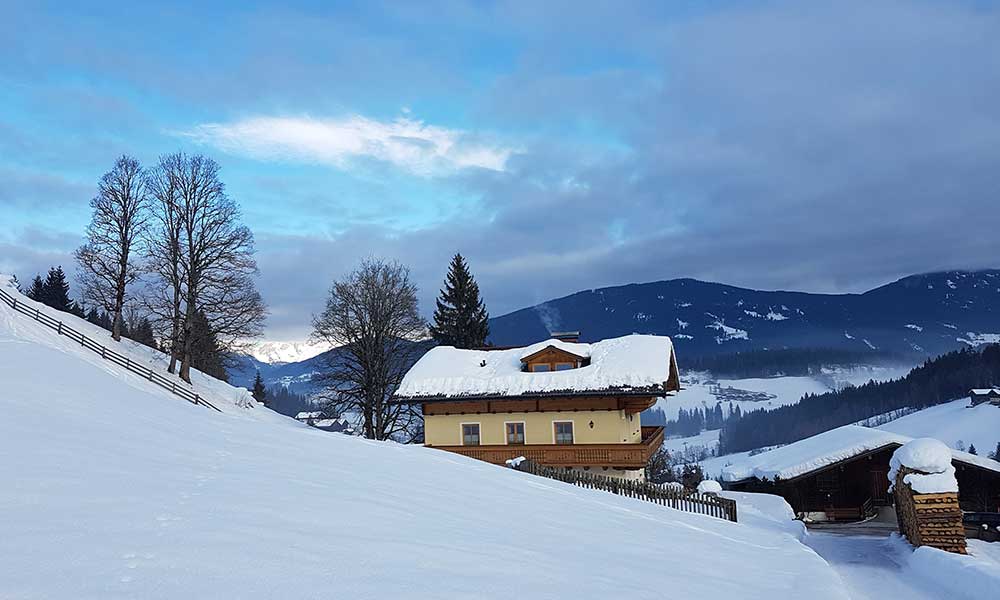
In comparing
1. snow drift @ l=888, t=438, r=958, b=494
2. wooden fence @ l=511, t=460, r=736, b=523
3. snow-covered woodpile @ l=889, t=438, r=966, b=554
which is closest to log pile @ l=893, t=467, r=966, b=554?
snow-covered woodpile @ l=889, t=438, r=966, b=554

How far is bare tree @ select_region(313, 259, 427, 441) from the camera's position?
3794 cm

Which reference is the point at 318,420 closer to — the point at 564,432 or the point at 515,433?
the point at 515,433

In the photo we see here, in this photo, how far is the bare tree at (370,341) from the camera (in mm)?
37938

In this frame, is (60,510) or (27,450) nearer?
(60,510)

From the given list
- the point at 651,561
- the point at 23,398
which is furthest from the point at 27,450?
the point at 651,561

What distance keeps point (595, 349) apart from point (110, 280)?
27.3 m

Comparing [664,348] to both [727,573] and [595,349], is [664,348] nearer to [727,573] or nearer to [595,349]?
[595,349]

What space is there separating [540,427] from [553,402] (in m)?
1.37

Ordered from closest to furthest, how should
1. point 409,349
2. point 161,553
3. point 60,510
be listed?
point 161,553 < point 60,510 < point 409,349

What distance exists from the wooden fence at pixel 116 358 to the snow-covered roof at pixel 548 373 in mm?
9857

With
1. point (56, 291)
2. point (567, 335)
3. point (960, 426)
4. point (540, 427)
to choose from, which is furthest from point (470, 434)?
point (960, 426)

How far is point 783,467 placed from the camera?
117 feet

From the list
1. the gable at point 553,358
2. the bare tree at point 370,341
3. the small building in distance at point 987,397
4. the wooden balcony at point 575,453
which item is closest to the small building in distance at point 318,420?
the bare tree at point 370,341

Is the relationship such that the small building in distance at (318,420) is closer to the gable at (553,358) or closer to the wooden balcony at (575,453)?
the wooden balcony at (575,453)
